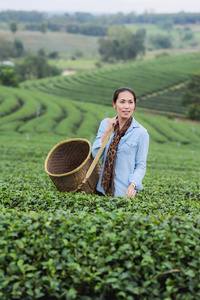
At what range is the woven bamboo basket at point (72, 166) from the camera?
16.3 ft

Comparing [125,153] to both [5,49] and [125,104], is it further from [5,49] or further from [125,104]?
[5,49]

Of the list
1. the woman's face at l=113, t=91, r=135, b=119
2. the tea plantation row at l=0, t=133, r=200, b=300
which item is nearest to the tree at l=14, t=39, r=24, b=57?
the woman's face at l=113, t=91, r=135, b=119

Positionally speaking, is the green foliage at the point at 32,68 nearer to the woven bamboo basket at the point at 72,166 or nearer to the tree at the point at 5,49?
the tree at the point at 5,49

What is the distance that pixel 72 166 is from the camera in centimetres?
607

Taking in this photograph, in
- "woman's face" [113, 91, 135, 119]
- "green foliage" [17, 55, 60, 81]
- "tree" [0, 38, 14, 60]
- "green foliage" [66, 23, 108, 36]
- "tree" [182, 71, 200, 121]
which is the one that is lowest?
"tree" [182, 71, 200, 121]

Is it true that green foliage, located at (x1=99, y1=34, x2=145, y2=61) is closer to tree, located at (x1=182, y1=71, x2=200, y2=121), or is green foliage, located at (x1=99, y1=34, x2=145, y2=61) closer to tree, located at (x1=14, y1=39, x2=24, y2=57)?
tree, located at (x1=14, y1=39, x2=24, y2=57)

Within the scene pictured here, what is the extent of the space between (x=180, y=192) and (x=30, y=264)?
3.89 m

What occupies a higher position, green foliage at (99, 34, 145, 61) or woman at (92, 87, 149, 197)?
green foliage at (99, 34, 145, 61)

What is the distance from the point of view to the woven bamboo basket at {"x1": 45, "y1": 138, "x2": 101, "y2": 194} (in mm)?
4977

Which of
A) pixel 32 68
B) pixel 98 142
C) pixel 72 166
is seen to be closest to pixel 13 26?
pixel 32 68

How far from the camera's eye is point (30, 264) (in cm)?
333

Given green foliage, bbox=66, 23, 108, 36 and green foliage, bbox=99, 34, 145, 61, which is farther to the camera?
green foliage, bbox=66, 23, 108, 36

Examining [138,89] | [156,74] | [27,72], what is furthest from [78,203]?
[27,72]

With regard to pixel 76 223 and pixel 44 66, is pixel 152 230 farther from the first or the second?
pixel 44 66
